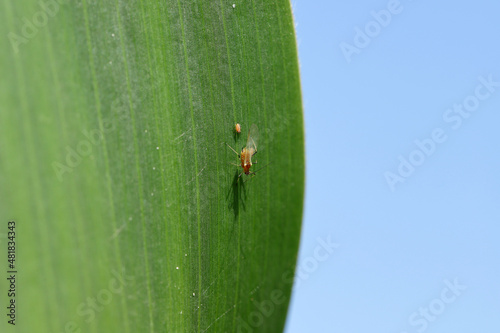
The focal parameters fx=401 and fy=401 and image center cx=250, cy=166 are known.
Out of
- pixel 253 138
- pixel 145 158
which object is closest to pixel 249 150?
pixel 253 138

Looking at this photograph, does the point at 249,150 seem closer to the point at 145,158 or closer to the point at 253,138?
the point at 253,138

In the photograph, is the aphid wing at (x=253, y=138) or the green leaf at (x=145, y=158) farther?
the aphid wing at (x=253, y=138)

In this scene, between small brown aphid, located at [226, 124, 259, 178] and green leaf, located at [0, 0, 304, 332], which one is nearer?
green leaf, located at [0, 0, 304, 332]

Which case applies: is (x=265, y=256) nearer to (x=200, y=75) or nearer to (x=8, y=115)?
(x=200, y=75)

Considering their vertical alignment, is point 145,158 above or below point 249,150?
above

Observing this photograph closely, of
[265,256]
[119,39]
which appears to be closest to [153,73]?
[119,39]
